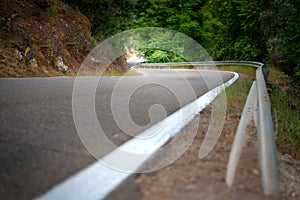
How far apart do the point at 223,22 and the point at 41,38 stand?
24739 mm

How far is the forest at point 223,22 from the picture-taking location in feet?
38.7

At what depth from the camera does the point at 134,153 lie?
7.47 feet

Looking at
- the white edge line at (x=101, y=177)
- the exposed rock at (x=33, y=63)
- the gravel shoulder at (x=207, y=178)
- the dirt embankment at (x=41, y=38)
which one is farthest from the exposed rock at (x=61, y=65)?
the gravel shoulder at (x=207, y=178)

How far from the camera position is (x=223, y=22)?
3192 centimetres

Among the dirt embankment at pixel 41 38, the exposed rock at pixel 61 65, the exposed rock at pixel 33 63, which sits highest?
the dirt embankment at pixel 41 38

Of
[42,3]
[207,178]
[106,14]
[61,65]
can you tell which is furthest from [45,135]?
[106,14]

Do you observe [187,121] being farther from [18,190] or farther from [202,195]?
[18,190]

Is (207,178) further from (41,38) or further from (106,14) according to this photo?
(106,14)

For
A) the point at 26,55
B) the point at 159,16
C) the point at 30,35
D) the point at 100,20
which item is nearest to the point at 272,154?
the point at 26,55

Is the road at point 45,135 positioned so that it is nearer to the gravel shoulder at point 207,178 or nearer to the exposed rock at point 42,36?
the gravel shoulder at point 207,178

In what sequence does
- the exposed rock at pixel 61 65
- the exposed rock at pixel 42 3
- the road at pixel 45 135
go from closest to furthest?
the road at pixel 45 135 → the exposed rock at pixel 61 65 → the exposed rock at pixel 42 3

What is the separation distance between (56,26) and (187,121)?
11347mm

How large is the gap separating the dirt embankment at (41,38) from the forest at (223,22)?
147 centimetres

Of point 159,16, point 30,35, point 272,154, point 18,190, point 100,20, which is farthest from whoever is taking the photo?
point 159,16
